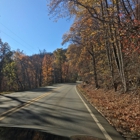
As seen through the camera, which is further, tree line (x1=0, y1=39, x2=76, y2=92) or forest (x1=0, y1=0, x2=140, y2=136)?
tree line (x1=0, y1=39, x2=76, y2=92)

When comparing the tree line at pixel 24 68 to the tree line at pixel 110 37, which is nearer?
the tree line at pixel 110 37

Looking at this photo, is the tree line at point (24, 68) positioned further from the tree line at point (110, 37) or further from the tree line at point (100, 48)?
the tree line at point (110, 37)

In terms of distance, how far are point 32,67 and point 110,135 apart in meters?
77.7

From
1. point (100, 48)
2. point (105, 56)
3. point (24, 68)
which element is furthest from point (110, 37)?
point (24, 68)

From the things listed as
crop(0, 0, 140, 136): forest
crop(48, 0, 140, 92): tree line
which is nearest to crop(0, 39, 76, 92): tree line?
crop(0, 0, 140, 136): forest

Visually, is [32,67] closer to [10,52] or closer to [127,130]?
[10,52]

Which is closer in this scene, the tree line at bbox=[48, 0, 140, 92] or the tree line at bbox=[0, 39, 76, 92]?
the tree line at bbox=[48, 0, 140, 92]

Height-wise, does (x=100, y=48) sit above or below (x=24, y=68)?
below

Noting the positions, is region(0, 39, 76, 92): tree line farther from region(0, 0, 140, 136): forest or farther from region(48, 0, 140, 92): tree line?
region(48, 0, 140, 92): tree line

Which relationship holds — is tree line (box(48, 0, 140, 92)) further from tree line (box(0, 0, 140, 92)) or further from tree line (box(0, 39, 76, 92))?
tree line (box(0, 39, 76, 92))

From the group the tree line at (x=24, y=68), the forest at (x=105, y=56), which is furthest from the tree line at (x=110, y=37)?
the tree line at (x=24, y=68)

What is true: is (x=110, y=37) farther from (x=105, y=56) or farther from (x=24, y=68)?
(x=24, y=68)


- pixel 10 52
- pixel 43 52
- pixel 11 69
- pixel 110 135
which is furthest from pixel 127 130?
pixel 43 52

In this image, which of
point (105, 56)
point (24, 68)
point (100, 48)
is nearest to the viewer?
point (100, 48)
